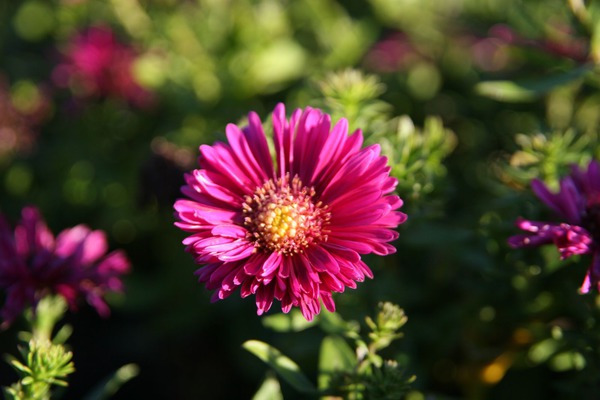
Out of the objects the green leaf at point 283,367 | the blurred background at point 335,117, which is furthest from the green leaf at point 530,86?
the green leaf at point 283,367

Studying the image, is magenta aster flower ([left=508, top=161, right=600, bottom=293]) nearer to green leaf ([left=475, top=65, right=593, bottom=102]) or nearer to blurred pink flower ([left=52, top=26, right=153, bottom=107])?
green leaf ([left=475, top=65, right=593, bottom=102])

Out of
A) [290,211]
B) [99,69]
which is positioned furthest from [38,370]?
[99,69]

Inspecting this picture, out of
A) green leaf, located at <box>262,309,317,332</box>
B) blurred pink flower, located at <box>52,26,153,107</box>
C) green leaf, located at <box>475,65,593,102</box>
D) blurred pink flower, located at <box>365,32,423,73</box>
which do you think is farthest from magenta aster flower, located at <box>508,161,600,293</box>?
blurred pink flower, located at <box>52,26,153,107</box>

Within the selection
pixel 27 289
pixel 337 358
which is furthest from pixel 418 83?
pixel 27 289

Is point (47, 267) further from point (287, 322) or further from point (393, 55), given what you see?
point (393, 55)

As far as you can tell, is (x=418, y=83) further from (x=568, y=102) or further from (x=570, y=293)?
(x=570, y=293)

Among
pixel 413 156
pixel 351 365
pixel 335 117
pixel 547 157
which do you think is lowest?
pixel 351 365
